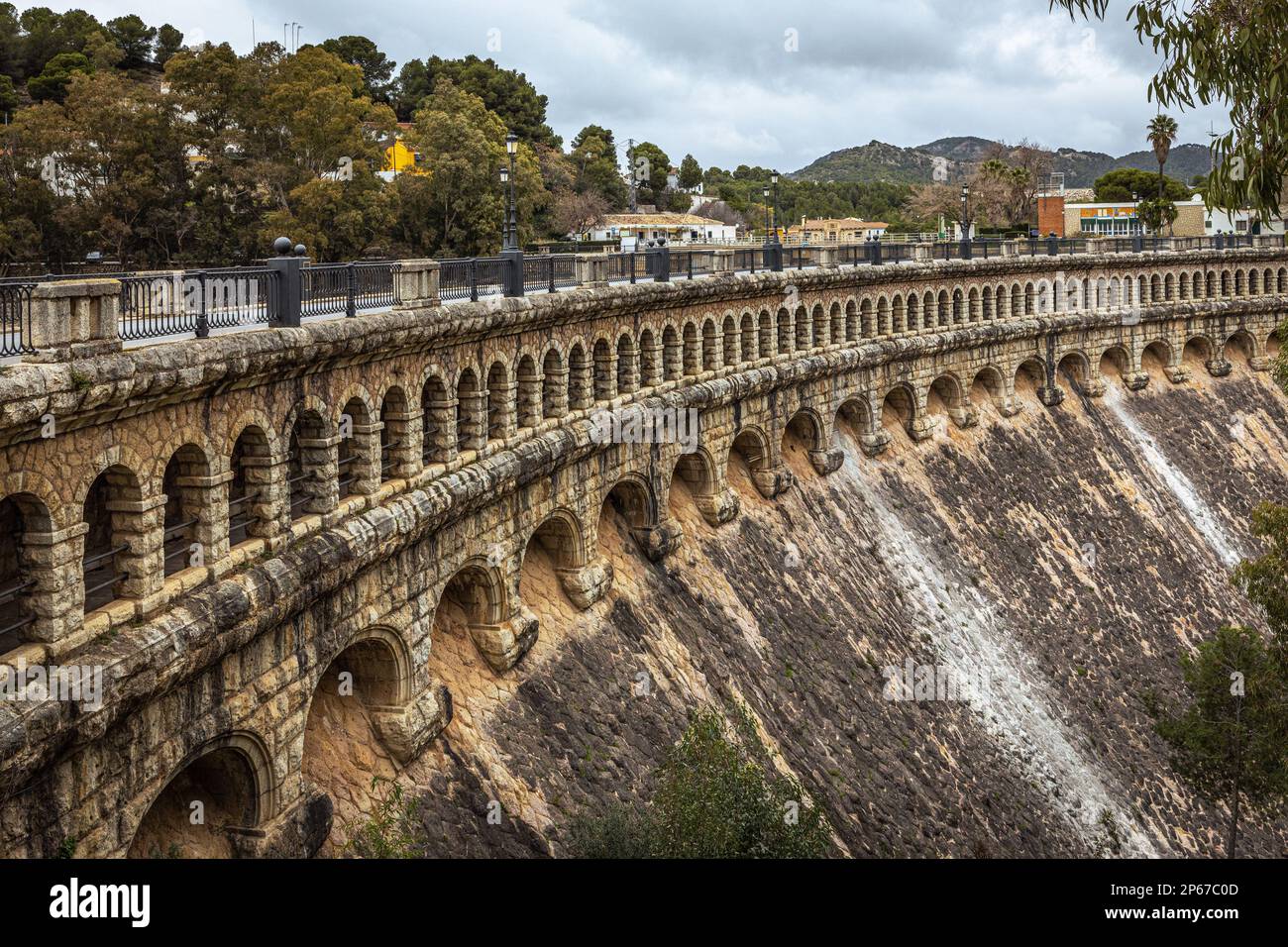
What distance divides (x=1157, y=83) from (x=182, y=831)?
13.7 m

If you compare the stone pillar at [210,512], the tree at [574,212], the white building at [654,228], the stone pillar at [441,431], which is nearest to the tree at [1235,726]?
the stone pillar at [441,431]

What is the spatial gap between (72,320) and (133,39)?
200 ft

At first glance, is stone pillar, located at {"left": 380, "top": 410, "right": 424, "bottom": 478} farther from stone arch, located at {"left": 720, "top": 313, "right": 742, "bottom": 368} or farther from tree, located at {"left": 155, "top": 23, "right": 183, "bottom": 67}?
tree, located at {"left": 155, "top": 23, "right": 183, "bottom": 67}

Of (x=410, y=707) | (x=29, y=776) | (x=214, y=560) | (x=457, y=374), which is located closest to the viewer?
(x=29, y=776)

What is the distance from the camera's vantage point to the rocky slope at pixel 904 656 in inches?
859

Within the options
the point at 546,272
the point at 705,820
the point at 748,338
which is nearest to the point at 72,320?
the point at 705,820

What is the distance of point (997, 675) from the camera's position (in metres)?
36.2

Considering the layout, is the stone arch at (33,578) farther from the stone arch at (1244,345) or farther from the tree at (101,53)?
the stone arch at (1244,345)

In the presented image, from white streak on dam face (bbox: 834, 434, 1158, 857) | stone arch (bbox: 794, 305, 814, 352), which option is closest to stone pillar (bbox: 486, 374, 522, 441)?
white streak on dam face (bbox: 834, 434, 1158, 857)

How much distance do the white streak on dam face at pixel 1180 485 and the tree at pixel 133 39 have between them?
152ft

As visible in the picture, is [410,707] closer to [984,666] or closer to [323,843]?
[323,843]

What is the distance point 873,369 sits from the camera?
4244 centimetres

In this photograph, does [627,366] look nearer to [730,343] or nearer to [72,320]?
[730,343]
